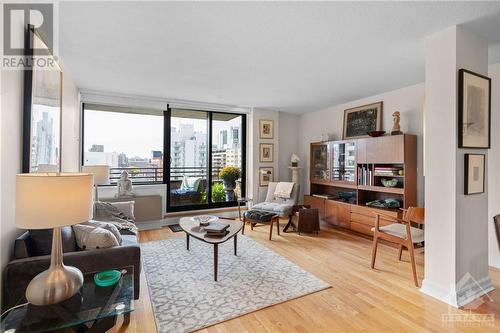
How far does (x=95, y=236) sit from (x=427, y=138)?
3023mm

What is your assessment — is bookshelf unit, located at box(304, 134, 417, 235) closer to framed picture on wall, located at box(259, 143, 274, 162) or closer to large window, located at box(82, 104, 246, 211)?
framed picture on wall, located at box(259, 143, 274, 162)

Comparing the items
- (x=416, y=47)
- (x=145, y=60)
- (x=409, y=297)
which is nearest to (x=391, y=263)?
(x=409, y=297)

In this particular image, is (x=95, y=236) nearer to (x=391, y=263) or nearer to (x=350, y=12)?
(x=350, y=12)

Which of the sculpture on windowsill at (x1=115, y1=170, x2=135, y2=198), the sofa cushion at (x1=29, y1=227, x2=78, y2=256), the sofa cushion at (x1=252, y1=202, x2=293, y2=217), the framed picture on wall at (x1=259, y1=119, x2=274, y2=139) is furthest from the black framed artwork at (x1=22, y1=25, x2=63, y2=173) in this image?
the framed picture on wall at (x1=259, y1=119, x2=274, y2=139)

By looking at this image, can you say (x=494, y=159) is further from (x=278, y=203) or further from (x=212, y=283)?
(x=212, y=283)

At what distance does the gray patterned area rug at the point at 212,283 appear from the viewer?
6.65ft

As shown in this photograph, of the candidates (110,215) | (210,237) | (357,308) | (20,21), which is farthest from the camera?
(110,215)

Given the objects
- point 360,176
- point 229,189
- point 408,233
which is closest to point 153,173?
point 229,189

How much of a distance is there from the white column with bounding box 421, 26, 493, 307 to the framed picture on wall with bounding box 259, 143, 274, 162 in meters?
3.47

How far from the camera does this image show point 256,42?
7.89ft

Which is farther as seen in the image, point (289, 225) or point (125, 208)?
point (289, 225)

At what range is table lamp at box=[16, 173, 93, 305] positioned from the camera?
125 cm

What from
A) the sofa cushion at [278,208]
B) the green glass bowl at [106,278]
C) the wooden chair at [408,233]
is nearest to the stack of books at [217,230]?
the green glass bowl at [106,278]

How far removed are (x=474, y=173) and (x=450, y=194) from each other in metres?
0.36
